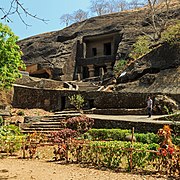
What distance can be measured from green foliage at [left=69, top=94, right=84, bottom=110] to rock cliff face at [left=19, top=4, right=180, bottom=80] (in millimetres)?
10770

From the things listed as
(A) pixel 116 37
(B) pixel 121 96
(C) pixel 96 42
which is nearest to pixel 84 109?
(B) pixel 121 96

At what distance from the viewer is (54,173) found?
7824mm

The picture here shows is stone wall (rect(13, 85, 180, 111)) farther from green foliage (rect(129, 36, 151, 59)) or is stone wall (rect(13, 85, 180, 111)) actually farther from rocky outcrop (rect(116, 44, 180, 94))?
green foliage (rect(129, 36, 151, 59))

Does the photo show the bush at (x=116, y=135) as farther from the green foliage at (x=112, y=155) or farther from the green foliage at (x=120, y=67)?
the green foliage at (x=120, y=67)

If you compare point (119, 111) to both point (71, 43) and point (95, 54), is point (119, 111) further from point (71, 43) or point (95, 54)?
point (95, 54)

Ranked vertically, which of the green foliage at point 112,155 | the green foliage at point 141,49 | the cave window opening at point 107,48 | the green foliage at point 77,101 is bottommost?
the green foliage at point 112,155

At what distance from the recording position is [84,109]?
20.2m

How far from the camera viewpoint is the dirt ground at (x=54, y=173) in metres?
7.30

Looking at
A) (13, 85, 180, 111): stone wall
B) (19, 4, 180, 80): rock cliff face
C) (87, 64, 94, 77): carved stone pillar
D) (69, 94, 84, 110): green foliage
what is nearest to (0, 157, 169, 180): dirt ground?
(13, 85, 180, 111): stone wall

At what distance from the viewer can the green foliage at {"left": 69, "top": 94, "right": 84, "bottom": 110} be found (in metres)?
19.3

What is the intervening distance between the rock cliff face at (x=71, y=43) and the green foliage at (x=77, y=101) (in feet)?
35.3

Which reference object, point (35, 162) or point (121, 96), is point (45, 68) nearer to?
point (121, 96)

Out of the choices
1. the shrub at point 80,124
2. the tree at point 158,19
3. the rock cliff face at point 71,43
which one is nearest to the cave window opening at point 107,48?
the rock cliff face at point 71,43

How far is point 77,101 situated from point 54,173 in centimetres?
1165
